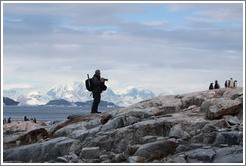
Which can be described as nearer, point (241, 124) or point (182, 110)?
point (241, 124)

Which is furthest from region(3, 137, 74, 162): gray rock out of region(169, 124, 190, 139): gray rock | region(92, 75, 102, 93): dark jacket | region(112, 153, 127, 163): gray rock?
region(92, 75, 102, 93): dark jacket

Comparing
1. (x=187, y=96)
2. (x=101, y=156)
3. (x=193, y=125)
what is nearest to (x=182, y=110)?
(x=187, y=96)

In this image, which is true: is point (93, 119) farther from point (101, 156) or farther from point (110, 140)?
point (101, 156)

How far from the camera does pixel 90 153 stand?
21.9 metres

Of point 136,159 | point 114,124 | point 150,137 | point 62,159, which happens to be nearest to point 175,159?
point 136,159

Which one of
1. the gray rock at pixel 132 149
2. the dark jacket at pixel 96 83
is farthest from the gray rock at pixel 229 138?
the dark jacket at pixel 96 83

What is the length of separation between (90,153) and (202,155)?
4.71 m

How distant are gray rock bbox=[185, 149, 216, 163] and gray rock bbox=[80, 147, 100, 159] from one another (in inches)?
149

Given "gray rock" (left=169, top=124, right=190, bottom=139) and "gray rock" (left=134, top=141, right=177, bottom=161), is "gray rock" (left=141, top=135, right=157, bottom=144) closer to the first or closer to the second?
"gray rock" (left=169, top=124, right=190, bottom=139)

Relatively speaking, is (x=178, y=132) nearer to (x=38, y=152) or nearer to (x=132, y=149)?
(x=132, y=149)

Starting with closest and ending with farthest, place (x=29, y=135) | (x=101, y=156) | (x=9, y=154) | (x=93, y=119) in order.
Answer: (x=101, y=156) → (x=9, y=154) → (x=29, y=135) → (x=93, y=119)

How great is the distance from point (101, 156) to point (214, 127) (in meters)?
5.02

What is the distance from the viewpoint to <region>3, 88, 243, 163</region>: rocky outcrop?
20.4 metres

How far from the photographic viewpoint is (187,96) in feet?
96.3
